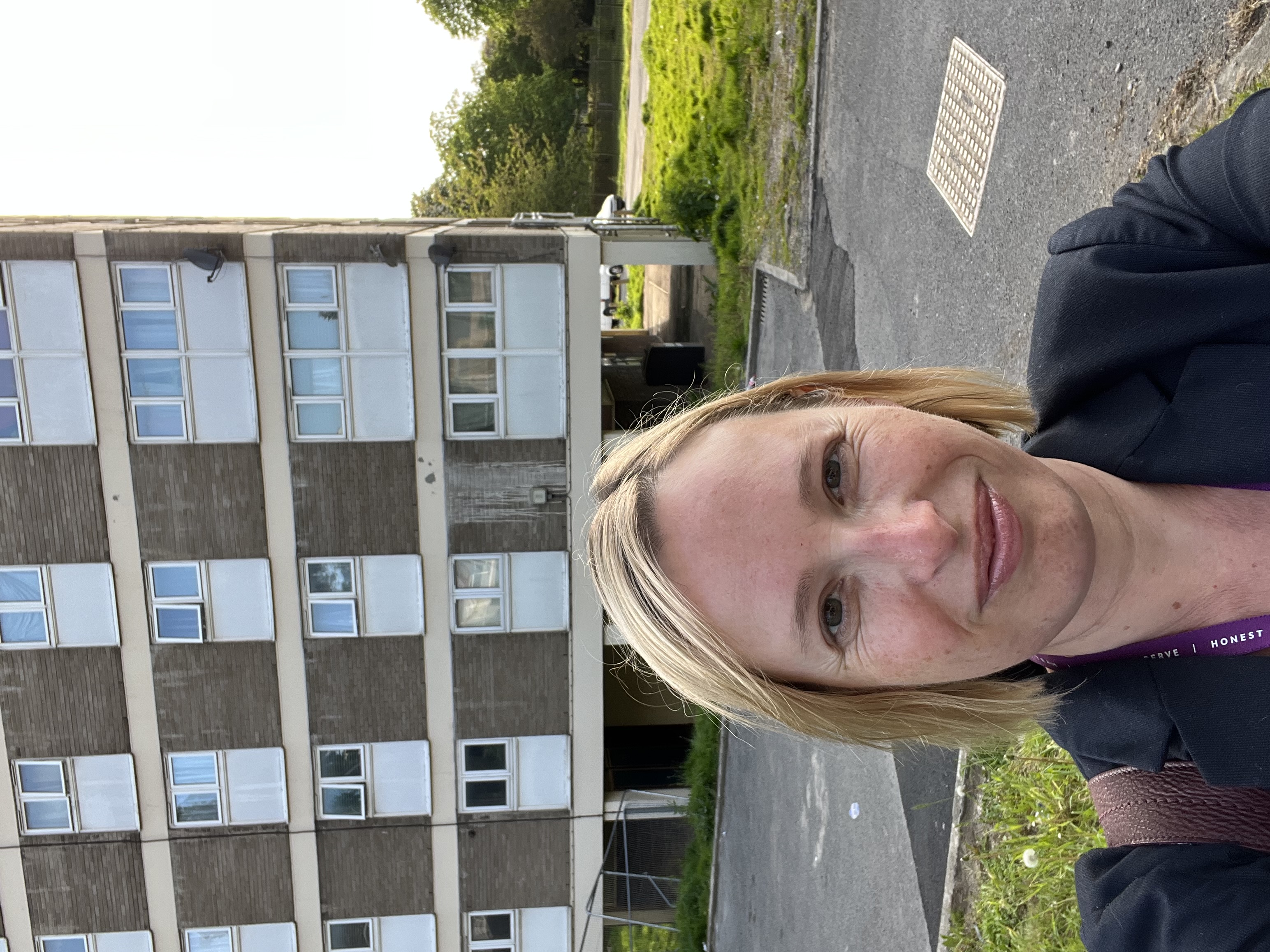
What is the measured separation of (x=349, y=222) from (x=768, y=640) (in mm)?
11732

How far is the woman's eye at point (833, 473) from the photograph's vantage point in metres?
2.35

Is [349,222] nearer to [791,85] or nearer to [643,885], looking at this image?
[791,85]

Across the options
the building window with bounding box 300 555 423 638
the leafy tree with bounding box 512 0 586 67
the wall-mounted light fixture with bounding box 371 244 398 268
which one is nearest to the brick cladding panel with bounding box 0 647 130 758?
the building window with bounding box 300 555 423 638

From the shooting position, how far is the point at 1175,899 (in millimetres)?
2041

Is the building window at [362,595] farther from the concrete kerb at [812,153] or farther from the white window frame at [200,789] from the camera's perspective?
the concrete kerb at [812,153]

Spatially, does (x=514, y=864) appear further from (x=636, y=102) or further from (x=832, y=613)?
(x=636, y=102)

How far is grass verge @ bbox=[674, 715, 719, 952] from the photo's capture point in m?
12.2

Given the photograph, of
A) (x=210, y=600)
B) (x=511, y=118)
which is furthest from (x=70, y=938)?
(x=511, y=118)

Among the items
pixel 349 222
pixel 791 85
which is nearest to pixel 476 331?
pixel 349 222

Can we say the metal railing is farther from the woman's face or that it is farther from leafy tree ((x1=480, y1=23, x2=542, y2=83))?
leafy tree ((x1=480, y1=23, x2=542, y2=83))

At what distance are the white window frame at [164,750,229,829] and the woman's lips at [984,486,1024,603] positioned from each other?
35.7ft

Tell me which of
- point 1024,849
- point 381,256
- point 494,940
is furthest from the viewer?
point 494,940

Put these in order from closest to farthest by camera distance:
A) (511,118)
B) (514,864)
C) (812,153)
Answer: (812,153) → (514,864) → (511,118)

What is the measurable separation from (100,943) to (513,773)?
5.63 metres
